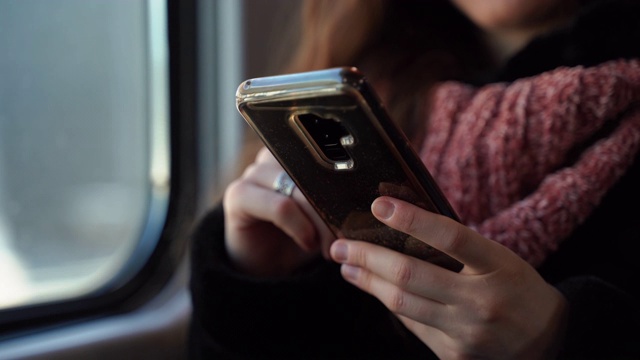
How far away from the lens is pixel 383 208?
43cm

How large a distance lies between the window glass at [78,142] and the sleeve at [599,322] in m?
0.69

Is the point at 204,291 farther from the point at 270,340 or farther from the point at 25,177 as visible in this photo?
the point at 25,177

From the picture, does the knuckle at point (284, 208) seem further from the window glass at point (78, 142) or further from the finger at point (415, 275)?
the window glass at point (78, 142)

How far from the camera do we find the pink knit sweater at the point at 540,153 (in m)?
0.62

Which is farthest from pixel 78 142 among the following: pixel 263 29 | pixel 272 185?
pixel 272 185

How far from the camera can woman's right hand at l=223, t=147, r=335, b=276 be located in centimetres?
61

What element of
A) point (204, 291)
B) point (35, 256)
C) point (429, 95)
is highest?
point (429, 95)

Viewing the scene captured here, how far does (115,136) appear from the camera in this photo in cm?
105

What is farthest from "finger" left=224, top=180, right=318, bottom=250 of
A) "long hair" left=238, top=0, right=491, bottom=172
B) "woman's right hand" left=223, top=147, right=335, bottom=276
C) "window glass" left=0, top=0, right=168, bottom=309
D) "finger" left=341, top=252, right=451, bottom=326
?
"window glass" left=0, top=0, right=168, bottom=309

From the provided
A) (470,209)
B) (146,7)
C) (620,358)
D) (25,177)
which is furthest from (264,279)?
(146,7)

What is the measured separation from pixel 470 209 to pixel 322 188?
0.25m

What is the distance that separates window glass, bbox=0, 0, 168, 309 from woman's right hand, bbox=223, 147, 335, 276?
369mm

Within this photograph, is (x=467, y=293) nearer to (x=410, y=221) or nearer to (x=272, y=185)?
(x=410, y=221)

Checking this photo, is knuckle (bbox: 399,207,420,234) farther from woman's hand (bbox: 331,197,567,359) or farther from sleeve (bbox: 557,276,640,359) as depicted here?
sleeve (bbox: 557,276,640,359)
